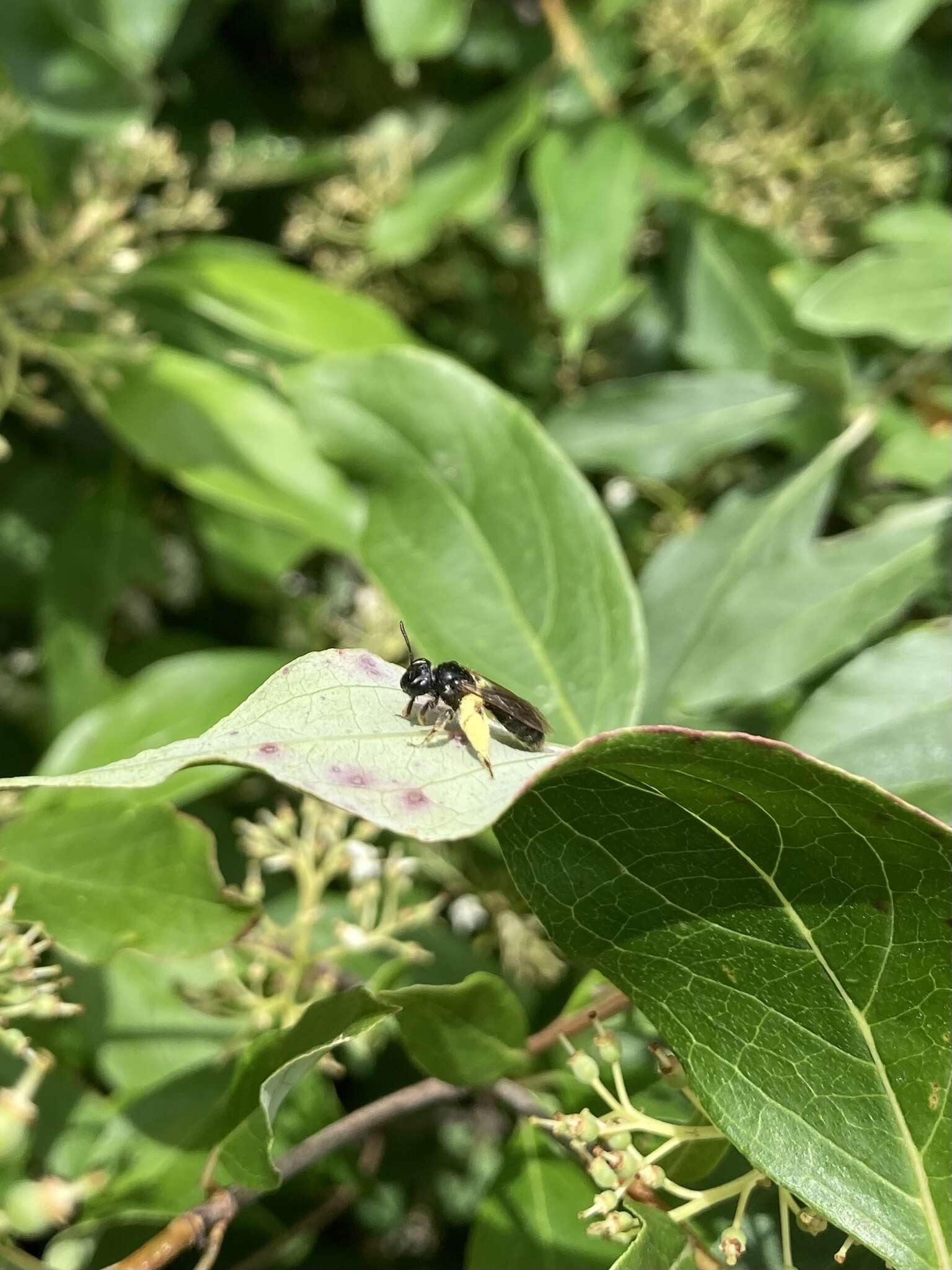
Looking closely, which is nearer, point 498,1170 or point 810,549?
point 498,1170

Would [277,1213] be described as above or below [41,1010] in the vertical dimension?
below

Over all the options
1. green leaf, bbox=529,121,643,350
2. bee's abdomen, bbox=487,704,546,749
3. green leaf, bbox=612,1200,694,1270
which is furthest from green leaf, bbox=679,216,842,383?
green leaf, bbox=612,1200,694,1270

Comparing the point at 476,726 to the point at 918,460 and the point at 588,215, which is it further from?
the point at 588,215

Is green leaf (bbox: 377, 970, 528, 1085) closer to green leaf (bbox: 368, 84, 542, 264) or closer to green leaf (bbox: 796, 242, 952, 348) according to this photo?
green leaf (bbox: 796, 242, 952, 348)

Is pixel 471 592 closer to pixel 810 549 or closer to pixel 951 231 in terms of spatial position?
pixel 810 549

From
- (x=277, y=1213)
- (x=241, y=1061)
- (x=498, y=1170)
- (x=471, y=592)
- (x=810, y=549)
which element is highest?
(x=471, y=592)

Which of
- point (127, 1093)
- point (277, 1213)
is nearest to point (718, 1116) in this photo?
point (127, 1093)
